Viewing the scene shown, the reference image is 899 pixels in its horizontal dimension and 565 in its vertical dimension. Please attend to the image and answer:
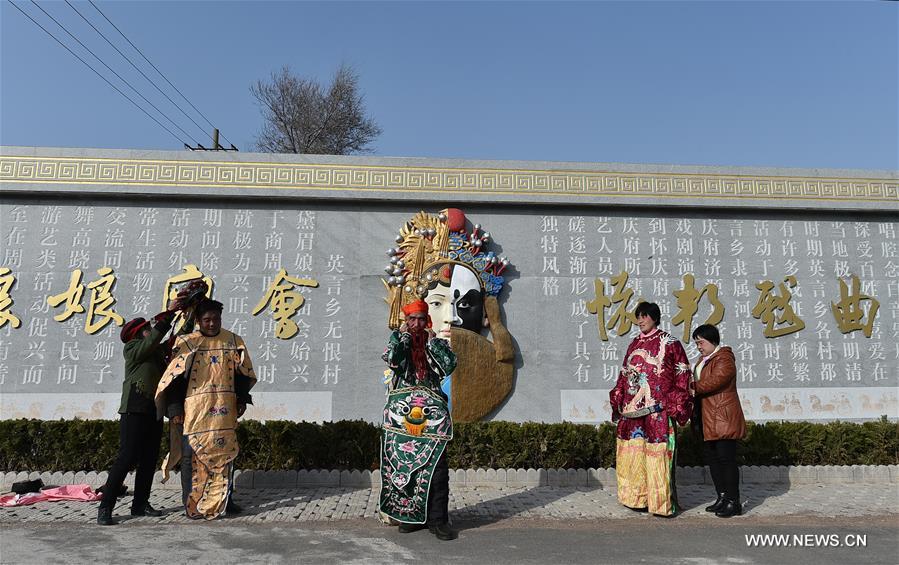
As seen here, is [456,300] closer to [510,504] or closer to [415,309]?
[510,504]

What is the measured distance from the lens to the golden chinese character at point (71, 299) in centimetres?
623

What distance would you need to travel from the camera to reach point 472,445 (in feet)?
16.0

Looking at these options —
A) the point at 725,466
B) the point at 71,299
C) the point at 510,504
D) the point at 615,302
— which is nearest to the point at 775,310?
the point at 615,302

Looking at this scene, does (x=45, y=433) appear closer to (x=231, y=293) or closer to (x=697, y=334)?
(x=231, y=293)

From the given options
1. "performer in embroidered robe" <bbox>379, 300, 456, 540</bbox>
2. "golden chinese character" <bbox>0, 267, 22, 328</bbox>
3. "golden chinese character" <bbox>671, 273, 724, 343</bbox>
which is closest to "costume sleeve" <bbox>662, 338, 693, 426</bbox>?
"performer in embroidered robe" <bbox>379, 300, 456, 540</bbox>

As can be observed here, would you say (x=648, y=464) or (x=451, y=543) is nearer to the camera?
(x=451, y=543)

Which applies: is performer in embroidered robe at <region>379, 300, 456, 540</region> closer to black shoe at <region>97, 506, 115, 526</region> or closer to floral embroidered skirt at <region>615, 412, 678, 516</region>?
floral embroidered skirt at <region>615, 412, 678, 516</region>

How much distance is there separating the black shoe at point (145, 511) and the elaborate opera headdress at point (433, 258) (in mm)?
3073

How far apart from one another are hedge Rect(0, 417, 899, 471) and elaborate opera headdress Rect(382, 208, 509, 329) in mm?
1851

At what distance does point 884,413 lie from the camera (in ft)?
22.1

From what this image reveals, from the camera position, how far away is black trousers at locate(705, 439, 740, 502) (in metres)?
3.96

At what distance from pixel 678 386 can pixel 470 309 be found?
281 cm

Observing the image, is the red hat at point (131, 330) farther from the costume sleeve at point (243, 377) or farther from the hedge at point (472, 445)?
the hedge at point (472, 445)

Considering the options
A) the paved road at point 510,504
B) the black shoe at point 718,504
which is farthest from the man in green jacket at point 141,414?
the black shoe at point 718,504
